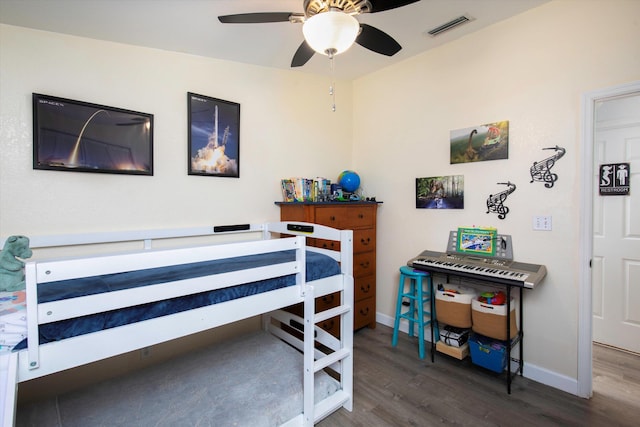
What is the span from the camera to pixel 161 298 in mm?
1237

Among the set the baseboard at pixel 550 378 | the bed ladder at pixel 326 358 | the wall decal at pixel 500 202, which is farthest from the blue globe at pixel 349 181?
the baseboard at pixel 550 378

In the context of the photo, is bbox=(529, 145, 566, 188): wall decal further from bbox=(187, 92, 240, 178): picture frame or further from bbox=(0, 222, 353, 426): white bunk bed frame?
bbox=(187, 92, 240, 178): picture frame

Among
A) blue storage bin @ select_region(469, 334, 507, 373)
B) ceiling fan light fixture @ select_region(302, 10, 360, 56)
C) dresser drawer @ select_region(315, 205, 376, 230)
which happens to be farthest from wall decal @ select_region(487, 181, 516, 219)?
ceiling fan light fixture @ select_region(302, 10, 360, 56)

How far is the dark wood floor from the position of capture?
1879 millimetres

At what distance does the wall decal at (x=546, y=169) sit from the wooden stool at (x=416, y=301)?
1143 millimetres

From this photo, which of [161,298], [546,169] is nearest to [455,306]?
[546,169]

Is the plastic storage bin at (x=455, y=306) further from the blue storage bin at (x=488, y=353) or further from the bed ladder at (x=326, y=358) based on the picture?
the bed ladder at (x=326, y=358)

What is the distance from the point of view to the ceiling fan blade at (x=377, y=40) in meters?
1.70

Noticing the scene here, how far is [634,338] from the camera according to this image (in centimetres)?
273

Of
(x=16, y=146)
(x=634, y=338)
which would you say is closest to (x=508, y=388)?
(x=634, y=338)

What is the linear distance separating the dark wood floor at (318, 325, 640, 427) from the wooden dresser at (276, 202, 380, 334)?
0.53 metres

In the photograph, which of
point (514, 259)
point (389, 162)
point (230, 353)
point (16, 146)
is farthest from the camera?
point (389, 162)

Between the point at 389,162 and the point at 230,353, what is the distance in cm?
238

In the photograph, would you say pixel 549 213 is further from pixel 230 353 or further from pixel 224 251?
pixel 230 353
